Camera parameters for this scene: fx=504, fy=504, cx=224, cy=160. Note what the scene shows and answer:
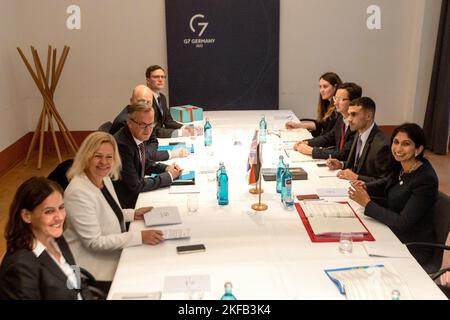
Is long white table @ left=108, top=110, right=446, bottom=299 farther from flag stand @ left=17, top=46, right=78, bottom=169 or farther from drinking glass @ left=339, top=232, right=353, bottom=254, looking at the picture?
flag stand @ left=17, top=46, right=78, bottom=169

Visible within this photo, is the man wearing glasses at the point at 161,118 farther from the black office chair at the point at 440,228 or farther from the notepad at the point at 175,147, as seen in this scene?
the black office chair at the point at 440,228

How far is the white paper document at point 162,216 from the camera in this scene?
2877 millimetres

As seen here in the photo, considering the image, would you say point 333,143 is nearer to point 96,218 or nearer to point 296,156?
point 296,156

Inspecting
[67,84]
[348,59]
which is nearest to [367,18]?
[348,59]

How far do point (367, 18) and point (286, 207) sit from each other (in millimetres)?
4620

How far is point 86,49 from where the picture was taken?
681 cm

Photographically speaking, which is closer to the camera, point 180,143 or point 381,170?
point 381,170

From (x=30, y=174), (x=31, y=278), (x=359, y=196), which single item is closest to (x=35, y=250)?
(x=31, y=278)

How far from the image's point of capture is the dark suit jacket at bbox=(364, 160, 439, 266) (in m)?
2.88

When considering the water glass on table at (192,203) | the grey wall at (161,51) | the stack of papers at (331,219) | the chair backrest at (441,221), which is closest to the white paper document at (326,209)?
the stack of papers at (331,219)

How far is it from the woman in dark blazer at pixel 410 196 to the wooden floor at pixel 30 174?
270cm

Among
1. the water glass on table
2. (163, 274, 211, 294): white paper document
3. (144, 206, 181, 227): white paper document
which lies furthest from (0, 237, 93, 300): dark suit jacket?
the water glass on table

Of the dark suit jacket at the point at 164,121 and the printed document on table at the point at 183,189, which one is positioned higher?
the dark suit jacket at the point at 164,121

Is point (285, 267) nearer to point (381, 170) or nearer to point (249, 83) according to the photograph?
point (381, 170)
